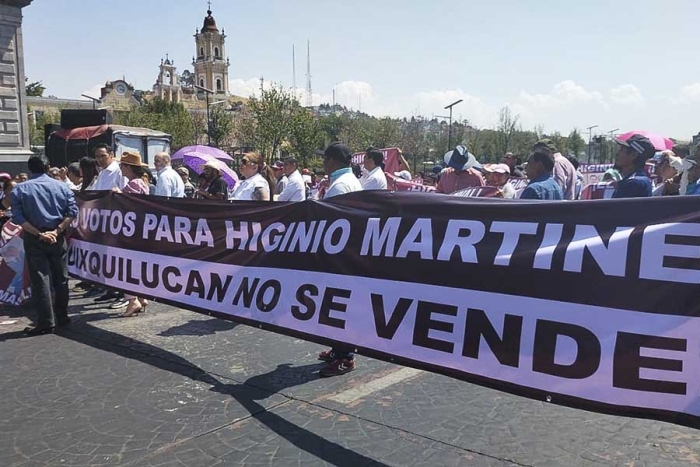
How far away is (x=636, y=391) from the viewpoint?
9.70ft

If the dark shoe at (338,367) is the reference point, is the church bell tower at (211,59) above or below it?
above

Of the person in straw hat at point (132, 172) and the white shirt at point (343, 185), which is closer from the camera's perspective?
the white shirt at point (343, 185)

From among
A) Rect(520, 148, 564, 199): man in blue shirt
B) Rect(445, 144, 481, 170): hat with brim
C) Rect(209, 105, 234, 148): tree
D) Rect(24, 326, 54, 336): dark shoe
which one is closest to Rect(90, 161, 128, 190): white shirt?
Rect(24, 326, 54, 336): dark shoe

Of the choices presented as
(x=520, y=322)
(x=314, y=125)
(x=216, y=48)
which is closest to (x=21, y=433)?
(x=520, y=322)

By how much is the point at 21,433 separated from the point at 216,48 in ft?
415

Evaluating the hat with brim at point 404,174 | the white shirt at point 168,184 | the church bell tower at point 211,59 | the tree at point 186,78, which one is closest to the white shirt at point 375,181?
the white shirt at point 168,184

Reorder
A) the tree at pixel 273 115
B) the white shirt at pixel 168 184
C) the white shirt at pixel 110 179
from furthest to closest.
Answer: the tree at pixel 273 115 → the white shirt at pixel 110 179 → the white shirt at pixel 168 184

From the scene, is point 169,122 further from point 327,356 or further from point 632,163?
point 632,163

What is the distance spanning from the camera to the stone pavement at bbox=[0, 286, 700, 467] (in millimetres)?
3514

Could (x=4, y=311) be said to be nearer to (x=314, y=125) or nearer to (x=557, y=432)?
(x=557, y=432)

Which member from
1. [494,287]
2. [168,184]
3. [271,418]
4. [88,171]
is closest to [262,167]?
[168,184]

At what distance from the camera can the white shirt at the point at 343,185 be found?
206 inches

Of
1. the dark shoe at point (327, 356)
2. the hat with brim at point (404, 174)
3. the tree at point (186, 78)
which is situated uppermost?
the tree at point (186, 78)

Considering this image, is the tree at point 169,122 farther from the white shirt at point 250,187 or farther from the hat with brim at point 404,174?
the white shirt at point 250,187
